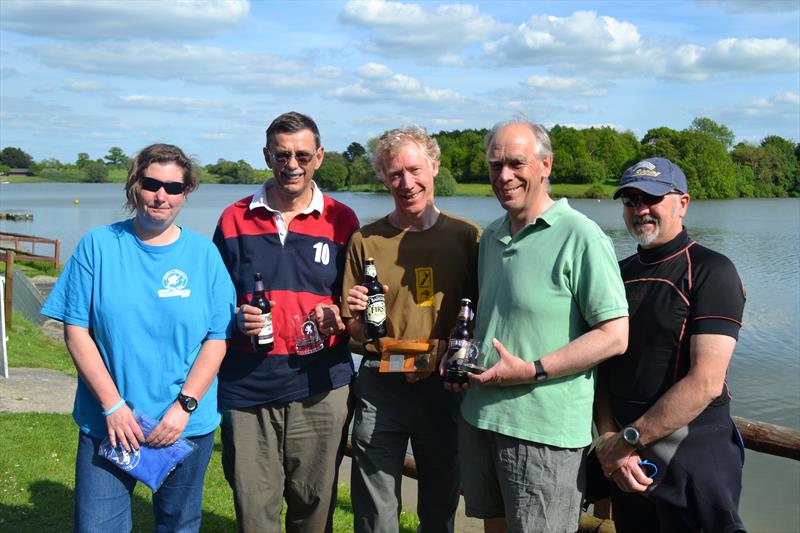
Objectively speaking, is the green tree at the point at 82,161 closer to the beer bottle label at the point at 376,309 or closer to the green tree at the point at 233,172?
the green tree at the point at 233,172

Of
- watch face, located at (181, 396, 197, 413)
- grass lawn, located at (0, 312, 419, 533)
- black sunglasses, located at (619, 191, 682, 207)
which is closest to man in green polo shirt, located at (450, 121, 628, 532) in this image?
black sunglasses, located at (619, 191, 682, 207)

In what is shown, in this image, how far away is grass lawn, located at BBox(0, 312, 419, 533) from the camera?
559cm

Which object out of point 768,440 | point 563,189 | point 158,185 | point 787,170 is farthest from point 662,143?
point 158,185

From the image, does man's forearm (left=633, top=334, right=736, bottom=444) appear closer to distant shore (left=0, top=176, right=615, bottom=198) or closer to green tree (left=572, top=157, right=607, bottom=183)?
distant shore (left=0, top=176, right=615, bottom=198)

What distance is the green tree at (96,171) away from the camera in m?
151

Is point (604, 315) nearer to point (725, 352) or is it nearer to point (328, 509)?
point (725, 352)

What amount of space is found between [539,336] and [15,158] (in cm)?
18388

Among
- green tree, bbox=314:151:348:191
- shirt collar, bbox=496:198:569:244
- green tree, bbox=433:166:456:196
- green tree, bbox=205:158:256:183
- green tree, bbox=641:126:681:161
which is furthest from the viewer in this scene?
green tree, bbox=205:158:256:183

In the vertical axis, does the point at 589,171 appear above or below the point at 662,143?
below

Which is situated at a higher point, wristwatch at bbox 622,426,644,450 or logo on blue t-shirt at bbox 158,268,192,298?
logo on blue t-shirt at bbox 158,268,192,298

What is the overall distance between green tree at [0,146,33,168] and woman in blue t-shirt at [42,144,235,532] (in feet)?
587

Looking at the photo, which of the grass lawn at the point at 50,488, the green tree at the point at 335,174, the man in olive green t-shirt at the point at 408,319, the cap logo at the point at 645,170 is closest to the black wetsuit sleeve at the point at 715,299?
the cap logo at the point at 645,170

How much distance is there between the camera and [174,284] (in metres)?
3.65

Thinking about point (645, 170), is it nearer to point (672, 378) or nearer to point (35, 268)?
point (672, 378)
